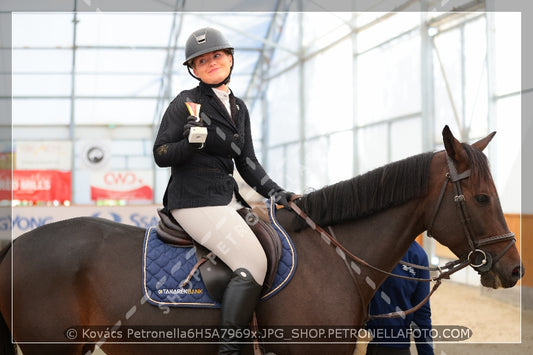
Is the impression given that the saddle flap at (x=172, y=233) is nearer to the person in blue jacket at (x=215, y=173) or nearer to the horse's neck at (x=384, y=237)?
the person in blue jacket at (x=215, y=173)

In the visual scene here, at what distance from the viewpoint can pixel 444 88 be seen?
9.38 metres

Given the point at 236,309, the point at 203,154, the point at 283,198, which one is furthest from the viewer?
the point at 283,198

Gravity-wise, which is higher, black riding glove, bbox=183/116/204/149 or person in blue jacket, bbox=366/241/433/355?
black riding glove, bbox=183/116/204/149

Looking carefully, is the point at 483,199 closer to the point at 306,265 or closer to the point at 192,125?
the point at 306,265

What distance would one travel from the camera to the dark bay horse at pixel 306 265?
2.02 meters

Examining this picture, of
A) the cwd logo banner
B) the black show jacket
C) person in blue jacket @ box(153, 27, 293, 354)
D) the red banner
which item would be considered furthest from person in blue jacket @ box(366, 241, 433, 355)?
the red banner

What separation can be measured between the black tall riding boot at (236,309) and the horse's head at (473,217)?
2.56 ft

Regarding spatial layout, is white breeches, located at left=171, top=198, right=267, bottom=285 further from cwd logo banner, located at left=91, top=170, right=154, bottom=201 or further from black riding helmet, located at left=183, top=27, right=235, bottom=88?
cwd logo banner, located at left=91, top=170, right=154, bottom=201

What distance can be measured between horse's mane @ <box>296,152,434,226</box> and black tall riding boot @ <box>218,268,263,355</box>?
420mm

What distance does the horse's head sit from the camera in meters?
1.94

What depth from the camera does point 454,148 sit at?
2.02m

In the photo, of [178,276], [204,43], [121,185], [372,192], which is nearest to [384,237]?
[372,192]

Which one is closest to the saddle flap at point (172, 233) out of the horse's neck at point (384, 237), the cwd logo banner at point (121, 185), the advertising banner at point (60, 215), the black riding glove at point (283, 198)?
the black riding glove at point (283, 198)

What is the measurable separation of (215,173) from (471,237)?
41.7 inches
